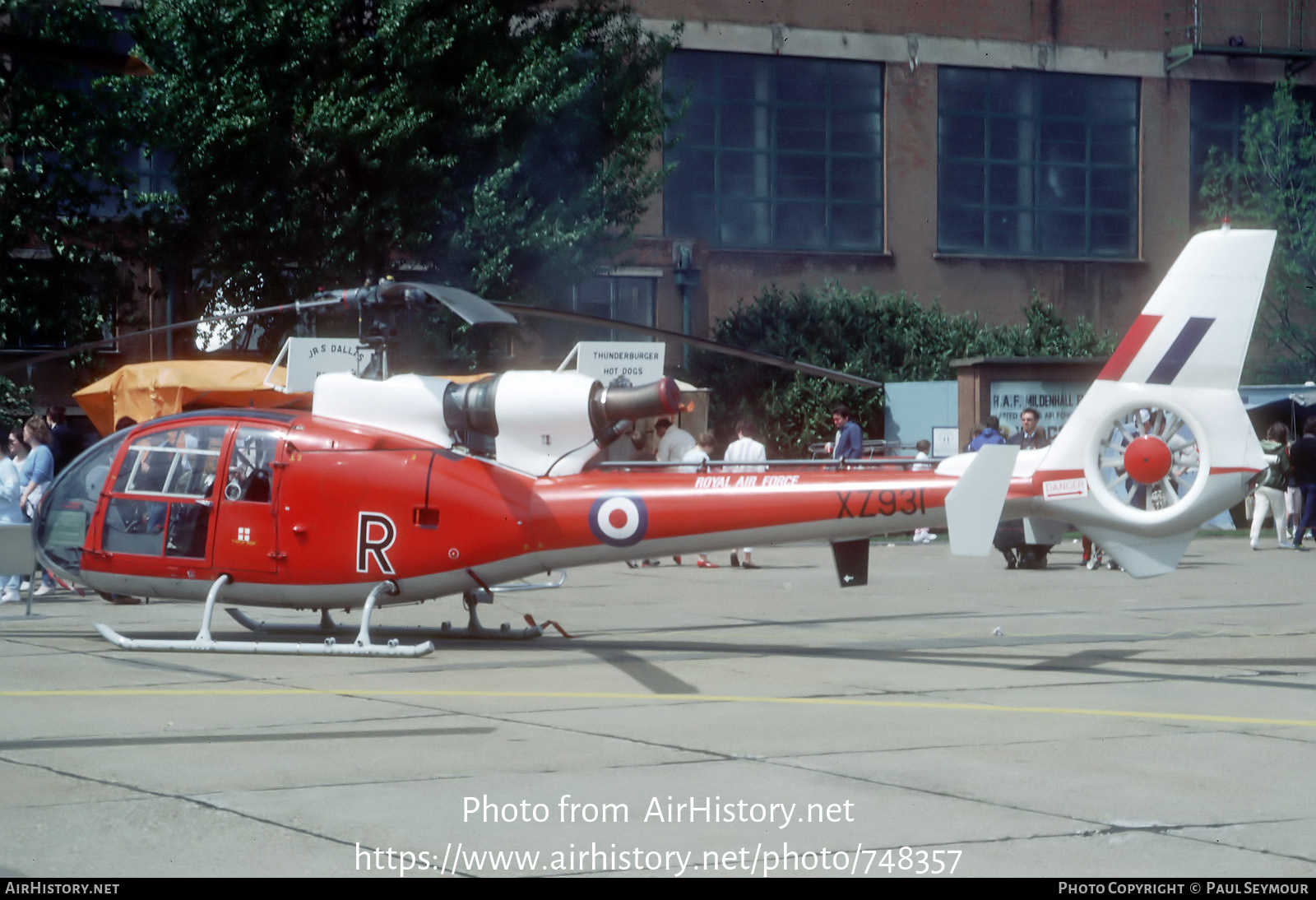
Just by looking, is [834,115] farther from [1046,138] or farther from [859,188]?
[1046,138]

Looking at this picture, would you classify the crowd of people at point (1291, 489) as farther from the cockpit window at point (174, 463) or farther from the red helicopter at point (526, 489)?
the cockpit window at point (174, 463)

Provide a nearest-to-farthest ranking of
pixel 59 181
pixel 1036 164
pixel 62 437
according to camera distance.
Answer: pixel 62 437 < pixel 59 181 < pixel 1036 164

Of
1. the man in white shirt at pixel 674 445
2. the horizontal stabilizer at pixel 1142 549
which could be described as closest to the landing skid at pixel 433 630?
the horizontal stabilizer at pixel 1142 549

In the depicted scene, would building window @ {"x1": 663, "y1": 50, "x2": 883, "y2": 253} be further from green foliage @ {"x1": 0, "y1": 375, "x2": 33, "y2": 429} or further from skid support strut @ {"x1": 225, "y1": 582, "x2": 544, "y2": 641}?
skid support strut @ {"x1": 225, "y1": 582, "x2": 544, "y2": 641}

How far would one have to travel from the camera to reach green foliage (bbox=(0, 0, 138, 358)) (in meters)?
24.7

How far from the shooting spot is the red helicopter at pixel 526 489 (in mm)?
10867

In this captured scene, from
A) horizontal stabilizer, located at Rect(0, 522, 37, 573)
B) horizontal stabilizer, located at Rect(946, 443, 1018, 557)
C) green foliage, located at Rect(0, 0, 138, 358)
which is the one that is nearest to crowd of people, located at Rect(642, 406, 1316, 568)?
horizontal stabilizer, located at Rect(0, 522, 37, 573)

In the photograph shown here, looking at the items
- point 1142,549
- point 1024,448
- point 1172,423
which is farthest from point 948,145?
point 1142,549

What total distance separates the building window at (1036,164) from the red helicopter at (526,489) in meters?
30.6

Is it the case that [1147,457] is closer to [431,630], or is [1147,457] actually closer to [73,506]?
[431,630]

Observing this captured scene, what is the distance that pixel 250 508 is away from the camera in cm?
1215

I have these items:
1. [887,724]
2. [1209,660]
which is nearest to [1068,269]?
[1209,660]

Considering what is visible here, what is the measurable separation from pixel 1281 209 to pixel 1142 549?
31.6 meters

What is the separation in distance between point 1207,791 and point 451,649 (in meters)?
6.83
